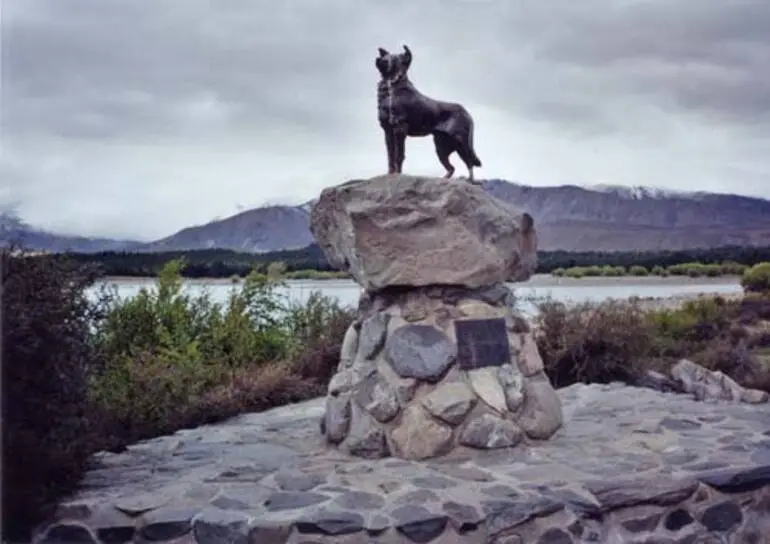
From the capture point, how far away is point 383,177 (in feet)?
18.2

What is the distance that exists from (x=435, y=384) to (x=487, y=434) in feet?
1.41

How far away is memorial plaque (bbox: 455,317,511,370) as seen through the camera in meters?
5.41

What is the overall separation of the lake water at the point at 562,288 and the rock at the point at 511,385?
4.04 m

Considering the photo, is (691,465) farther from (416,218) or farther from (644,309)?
(644,309)

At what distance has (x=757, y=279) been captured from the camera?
13.4 metres

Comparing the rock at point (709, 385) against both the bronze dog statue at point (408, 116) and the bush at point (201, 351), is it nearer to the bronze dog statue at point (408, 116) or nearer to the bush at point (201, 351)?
the bush at point (201, 351)

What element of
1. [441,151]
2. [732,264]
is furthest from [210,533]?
[732,264]

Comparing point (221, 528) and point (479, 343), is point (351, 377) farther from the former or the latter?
point (221, 528)

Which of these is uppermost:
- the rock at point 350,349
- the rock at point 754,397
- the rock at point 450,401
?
the rock at point 350,349

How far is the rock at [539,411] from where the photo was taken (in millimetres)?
5504

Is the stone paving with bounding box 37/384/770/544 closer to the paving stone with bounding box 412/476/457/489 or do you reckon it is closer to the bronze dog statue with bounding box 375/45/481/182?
the paving stone with bounding box 412/476/457/489

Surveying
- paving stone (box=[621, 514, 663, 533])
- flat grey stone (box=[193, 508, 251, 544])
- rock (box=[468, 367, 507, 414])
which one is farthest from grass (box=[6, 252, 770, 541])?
paving stone (box=[621, 514, 663, 533])

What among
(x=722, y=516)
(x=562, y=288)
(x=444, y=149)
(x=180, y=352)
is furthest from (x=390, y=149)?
(x=562, y=288)

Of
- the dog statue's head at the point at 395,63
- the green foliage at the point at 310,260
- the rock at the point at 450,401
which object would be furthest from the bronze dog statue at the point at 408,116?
the green foliage at the point at 310,260
